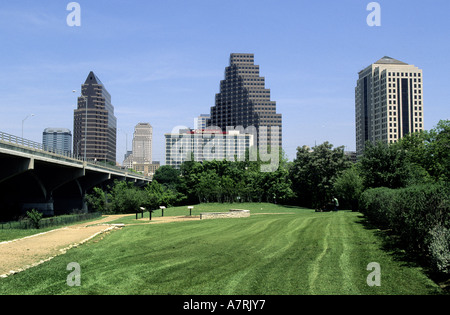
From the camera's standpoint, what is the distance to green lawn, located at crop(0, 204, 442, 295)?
34.7 ft

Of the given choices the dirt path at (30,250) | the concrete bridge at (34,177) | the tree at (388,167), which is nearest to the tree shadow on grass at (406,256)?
the tree at (388,167)

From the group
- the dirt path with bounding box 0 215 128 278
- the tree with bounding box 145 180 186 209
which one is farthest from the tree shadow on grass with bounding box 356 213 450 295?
the tree with bounding box 145 180 186 209

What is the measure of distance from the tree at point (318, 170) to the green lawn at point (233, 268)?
43.4 meters

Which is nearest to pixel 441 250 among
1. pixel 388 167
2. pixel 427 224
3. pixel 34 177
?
pixel 427 224

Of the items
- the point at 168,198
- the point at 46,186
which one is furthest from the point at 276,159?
the point at 46,186

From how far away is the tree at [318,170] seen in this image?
62.1m

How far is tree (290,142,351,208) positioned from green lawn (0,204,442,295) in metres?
43.4

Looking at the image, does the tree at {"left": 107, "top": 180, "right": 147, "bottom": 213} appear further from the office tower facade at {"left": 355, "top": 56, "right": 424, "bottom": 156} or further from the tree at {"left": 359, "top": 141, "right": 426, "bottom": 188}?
the office tower facade at {"left": 355, "top": 56, "right": 424, "bottom": 156}

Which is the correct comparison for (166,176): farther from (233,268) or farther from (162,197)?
(233,268)

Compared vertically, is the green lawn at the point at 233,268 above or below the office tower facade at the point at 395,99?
below

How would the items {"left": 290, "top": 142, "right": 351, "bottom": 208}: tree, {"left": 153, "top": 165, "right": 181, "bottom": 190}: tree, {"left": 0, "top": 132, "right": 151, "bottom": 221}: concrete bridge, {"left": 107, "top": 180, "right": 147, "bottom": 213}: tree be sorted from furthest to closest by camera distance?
{"left": 153, "top": 165, "right": 181, "bottom": 190}: tree
{"left": 290, "top": 142, "right": 351, "bottom": 208}: tree
{"left": 107, "top": 180, "right": 147, "bottom": 213}: tree
{"left": 0, "top": 132, "right": 151, "bottom": 221}: concrete bridge

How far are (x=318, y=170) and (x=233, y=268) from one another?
51.8 meters

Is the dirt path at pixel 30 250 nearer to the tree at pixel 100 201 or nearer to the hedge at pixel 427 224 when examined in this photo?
the hedge at pixel 427 224
